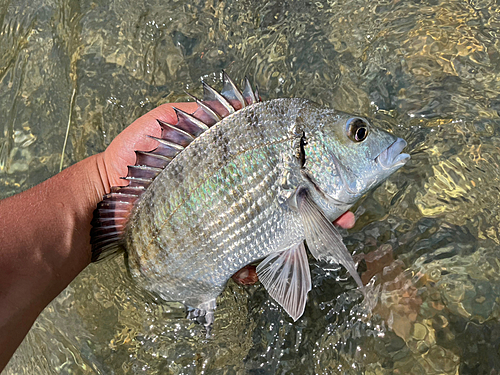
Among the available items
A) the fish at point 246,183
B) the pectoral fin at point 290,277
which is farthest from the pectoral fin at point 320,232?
the pectoral fin at point 290,277

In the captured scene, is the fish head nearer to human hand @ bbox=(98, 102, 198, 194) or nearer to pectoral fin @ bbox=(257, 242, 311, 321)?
pectoral fin @ bbox=(257, 242, 311, 321)

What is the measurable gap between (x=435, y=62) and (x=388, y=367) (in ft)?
7.62

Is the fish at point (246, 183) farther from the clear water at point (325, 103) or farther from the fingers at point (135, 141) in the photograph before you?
the clear water at point (325, 103)

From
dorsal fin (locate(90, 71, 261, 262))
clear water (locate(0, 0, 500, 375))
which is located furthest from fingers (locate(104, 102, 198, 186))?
clear water (locate(0, 0, 500, 375))

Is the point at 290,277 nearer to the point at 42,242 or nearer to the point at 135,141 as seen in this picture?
the point at 135,141

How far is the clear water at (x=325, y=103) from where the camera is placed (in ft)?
8.90

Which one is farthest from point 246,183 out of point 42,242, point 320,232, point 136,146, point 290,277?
point 42,242

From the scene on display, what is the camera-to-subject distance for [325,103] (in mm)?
3357

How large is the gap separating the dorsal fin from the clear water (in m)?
0.76

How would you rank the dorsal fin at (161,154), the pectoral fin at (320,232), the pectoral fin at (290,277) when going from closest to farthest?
the pectoral fin at (320,232) → the dorsal fin at (161,154) → the pectoral fin at (290,277)

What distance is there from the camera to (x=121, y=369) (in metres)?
3.00

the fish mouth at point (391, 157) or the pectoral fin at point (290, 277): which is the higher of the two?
the fish mouth at point (391, 157)

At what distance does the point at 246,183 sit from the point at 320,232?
18.0 inches

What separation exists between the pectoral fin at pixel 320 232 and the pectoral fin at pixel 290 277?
→ 119 mm
